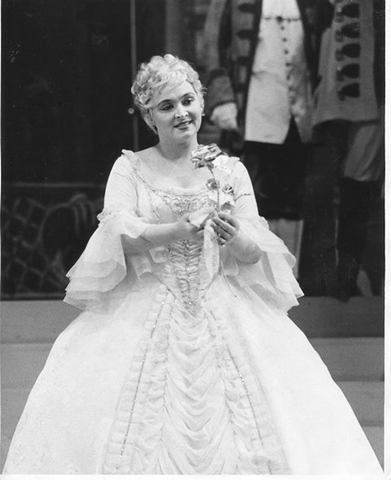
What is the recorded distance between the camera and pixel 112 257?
333 cm

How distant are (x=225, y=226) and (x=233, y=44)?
1273 mm

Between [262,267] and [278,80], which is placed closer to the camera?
[262,267]

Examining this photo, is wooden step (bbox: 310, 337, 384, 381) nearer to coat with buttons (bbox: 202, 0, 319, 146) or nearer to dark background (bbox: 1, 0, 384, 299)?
dark background (bbox: 1, 0, 384, 299)

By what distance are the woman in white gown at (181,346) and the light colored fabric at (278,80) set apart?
96cm

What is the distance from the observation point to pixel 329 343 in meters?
4.32

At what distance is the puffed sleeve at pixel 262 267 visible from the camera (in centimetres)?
337

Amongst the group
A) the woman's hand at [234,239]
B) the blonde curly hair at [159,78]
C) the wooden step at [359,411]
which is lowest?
the wooden step at [359,411]

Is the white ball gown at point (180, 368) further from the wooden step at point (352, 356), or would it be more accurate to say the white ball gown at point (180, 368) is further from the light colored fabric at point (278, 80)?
the light colored fabric at point (278, 80)

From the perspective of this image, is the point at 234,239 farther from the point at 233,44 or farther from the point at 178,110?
the point at 233,44

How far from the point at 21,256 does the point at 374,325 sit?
4.51ft

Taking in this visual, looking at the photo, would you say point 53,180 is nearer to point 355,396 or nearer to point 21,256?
point 21,256

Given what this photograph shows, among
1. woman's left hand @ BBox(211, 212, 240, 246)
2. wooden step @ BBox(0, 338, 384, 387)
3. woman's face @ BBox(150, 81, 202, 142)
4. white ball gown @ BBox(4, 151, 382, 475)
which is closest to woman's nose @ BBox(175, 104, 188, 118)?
woman's face @ BBox(150, 81, 202, 142)

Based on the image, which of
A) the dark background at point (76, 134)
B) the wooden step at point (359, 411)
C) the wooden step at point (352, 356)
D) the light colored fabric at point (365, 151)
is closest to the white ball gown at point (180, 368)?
the wooden step at point (359, 411)

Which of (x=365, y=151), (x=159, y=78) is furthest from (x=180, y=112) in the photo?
(x=365, y=151)
